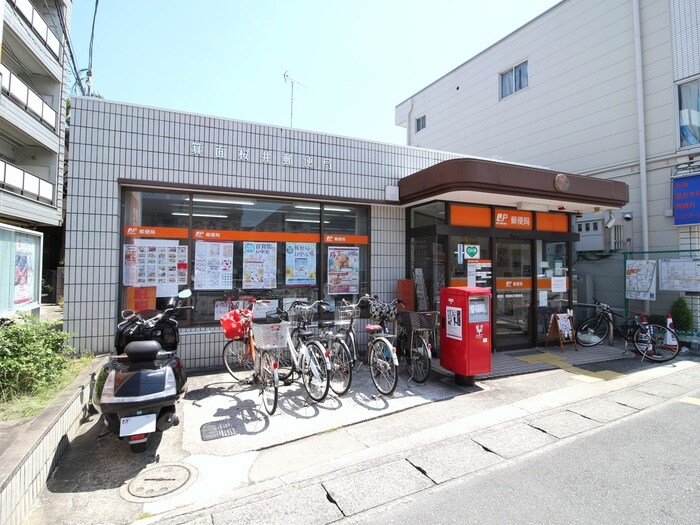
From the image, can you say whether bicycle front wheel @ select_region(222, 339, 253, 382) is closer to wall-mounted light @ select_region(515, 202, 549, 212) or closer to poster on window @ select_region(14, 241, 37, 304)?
poster on window @ select_region(14, 241, 37, 304)

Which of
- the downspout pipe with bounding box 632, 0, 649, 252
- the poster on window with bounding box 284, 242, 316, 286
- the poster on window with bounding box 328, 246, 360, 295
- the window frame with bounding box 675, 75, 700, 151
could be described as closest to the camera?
the poster on window with bounding box 284, 242, 316, 286

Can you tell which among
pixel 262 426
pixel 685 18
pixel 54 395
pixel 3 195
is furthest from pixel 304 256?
pixel 685 18

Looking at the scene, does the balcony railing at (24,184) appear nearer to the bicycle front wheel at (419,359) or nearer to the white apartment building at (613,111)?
the bicycle front wheel at (419,359)

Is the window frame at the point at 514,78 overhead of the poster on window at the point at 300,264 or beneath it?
overhead

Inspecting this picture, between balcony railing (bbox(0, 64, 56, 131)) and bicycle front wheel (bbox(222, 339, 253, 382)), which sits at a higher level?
balcony railing (bbox(0, 64, 56, 131))

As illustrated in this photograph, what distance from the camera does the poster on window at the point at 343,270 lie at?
7.93 metres

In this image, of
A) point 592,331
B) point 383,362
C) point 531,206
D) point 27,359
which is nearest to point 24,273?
point 27,359

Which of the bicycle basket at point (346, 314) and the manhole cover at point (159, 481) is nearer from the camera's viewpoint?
the manhole cover at point (159, 481)

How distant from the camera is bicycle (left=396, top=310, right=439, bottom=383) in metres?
6.20

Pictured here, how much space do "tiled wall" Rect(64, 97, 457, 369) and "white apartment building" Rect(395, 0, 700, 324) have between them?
7765mm

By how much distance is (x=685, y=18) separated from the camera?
32.4 feet

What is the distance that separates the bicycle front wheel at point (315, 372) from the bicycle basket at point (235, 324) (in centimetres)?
Result: 107

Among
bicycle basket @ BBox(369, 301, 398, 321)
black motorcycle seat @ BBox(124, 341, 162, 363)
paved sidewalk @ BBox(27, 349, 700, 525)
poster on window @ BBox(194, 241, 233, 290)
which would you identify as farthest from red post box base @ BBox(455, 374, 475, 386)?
black motorcycle seat @ BBox(124, 341, 162, 363)

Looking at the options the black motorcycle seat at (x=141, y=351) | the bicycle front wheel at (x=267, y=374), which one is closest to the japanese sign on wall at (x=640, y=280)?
the bicycle front wheel at (x=267, y=374)
